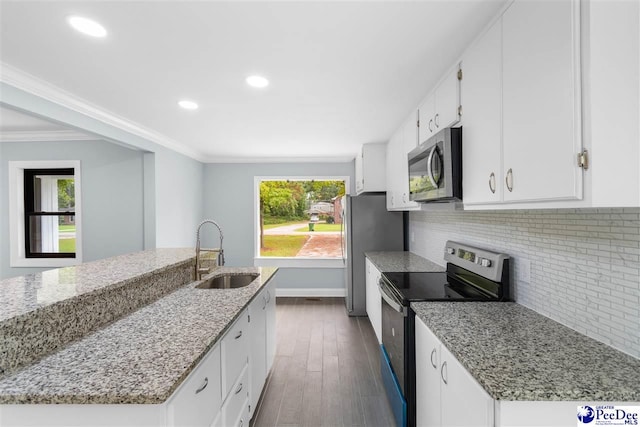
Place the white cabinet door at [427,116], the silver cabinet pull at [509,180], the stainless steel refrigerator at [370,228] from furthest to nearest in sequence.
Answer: the stainless steel refrigerator at [370,228] < the white cabinet door at [427,116] < the silver cabinet pull at [509,180]

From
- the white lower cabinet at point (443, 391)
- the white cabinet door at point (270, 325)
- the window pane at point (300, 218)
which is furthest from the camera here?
the window pane at point (300, 218)

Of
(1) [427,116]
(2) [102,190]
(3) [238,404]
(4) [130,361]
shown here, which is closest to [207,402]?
(4) [130,361]

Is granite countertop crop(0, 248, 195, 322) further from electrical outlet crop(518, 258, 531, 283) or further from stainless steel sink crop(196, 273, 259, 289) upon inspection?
electrical outlet crop(518, 258, 531, 283)

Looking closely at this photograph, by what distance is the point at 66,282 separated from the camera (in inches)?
A: 62.2

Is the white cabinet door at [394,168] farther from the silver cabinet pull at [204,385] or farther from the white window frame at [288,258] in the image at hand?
the silver cabinet pull at [204,385]

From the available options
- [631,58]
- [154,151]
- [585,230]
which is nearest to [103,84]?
[154,151]

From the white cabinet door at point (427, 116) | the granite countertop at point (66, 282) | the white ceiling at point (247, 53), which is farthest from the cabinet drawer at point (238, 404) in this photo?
the white cabinet door at point (427, 116)

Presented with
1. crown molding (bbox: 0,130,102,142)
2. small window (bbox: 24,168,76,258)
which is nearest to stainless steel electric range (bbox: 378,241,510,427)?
crown molding (bbox: 0,130,102,142)

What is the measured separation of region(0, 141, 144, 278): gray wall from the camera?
12.5 ft

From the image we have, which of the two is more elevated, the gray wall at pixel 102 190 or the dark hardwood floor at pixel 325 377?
the gray wall at pixel 102 190

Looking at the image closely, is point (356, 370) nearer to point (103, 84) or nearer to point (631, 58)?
point (631, 58)

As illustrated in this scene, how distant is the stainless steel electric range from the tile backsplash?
0.11 m

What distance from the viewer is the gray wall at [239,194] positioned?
17.3ft

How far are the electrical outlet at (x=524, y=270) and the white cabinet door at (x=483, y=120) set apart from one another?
18.6 inches
